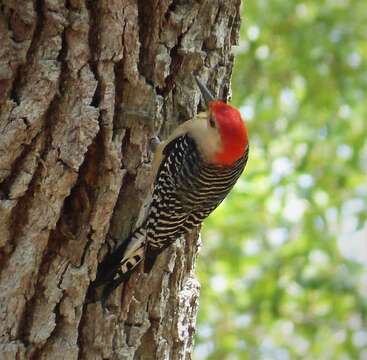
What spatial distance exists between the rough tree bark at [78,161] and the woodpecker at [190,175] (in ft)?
0.29

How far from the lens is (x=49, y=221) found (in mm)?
2371

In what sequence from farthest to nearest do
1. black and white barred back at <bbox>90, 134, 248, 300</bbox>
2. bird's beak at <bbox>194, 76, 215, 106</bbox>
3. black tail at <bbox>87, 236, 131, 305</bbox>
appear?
1. bird's beak at <bbox>194, 76, 215, 106</bbox>
2. black and white barred back at <bbox>90, 134, 248, 300</bbox>
3. black tail at <bbox>87, 236, 131, 305</bbox>

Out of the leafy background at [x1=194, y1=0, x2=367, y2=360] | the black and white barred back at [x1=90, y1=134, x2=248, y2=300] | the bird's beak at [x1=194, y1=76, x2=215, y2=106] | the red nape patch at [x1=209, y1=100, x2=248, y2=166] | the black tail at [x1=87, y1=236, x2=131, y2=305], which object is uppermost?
the leafy background at [x1=194, y1=0, x2=367, y2=360]

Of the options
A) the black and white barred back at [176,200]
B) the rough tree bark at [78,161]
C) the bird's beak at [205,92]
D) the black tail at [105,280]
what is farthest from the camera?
A: the bird's beak at [205,92]

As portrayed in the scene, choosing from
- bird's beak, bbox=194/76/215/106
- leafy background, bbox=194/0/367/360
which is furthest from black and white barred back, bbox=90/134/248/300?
leafy background, bbox=194/0/367/360

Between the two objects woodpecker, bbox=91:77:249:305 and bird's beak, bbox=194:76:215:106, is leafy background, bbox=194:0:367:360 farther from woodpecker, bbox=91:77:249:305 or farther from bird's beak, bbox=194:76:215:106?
bird's beak, bbox=194:76:215:106

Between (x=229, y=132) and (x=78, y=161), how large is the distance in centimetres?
70

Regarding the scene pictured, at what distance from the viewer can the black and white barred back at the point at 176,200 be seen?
2660mm

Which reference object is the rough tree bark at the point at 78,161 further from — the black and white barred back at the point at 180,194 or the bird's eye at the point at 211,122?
the bird's eye at the point at 211,122

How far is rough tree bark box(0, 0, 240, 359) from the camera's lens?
2334 millimetres

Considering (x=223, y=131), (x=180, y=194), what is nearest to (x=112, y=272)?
(x=180, y=194)

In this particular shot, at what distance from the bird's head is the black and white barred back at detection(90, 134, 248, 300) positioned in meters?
0.05

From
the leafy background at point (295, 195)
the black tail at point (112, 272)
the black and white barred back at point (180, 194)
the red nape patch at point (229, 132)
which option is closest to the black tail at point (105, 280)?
the black tail at point (112, 272)

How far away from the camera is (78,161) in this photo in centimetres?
238
